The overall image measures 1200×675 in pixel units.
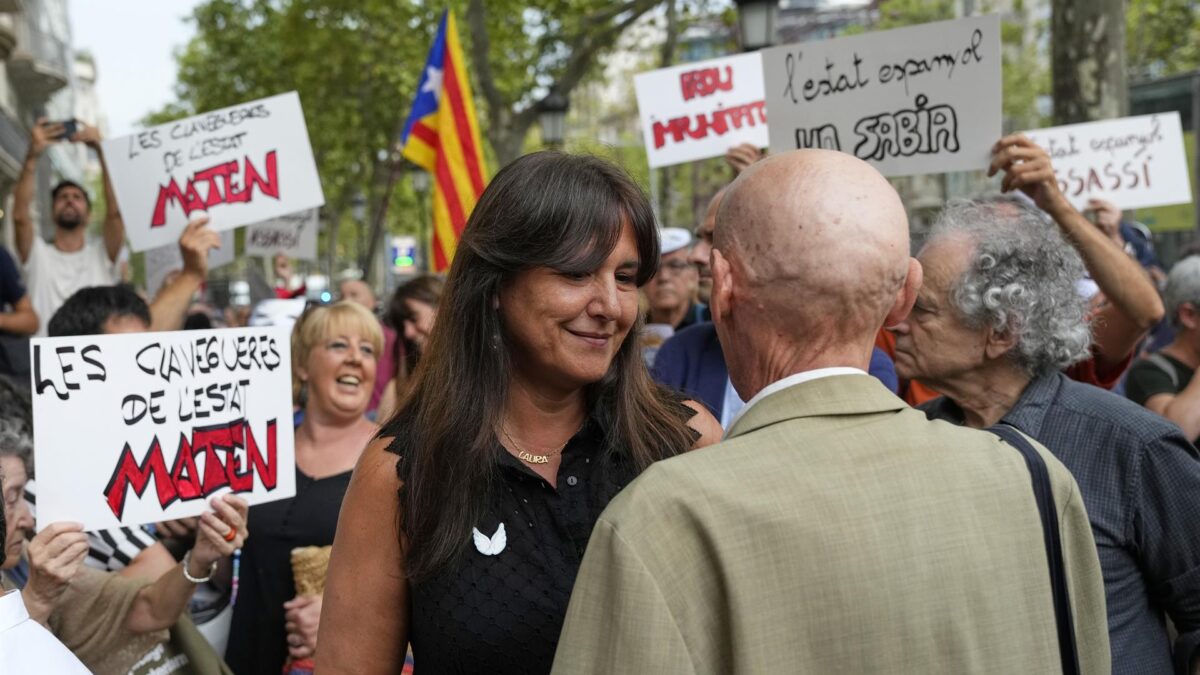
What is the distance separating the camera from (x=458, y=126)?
26.1 feet

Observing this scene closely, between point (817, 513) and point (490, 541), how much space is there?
0.82 meters

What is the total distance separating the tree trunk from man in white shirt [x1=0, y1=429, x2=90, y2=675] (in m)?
7.37

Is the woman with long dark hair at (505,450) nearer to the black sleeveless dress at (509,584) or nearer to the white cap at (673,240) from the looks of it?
the black sleeveless dress at (509,584)

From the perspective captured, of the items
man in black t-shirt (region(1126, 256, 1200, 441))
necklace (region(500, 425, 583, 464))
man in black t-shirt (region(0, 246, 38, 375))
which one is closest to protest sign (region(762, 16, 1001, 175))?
man in black t-shirt (region(1126, 256, 1200, 441))

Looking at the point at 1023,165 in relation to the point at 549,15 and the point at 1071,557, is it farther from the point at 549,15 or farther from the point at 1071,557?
the point at 549,15

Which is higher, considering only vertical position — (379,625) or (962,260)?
(962,260)

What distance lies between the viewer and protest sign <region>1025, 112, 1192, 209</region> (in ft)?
20.2

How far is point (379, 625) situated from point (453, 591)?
A: 0.58 feet

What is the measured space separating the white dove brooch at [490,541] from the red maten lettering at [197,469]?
55.1 inches

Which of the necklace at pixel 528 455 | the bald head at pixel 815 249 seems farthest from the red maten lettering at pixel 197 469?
the bald head at pixel 815 249

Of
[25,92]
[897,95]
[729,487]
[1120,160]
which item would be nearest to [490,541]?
[729,487]

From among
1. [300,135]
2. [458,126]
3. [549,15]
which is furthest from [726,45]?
[300,135]

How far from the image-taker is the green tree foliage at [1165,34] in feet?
69.6

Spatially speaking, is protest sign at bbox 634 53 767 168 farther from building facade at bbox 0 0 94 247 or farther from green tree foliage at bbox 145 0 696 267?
building facade at bbox 0 0 94 247
